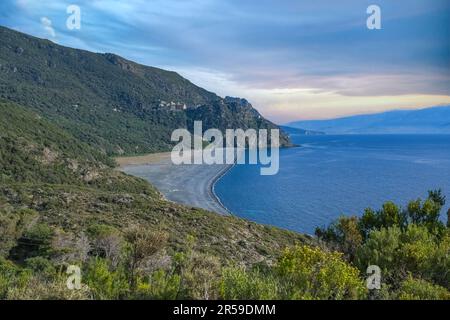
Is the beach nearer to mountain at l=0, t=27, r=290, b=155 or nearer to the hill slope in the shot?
the hill slope

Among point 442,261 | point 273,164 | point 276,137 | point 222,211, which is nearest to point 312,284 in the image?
point 442,261

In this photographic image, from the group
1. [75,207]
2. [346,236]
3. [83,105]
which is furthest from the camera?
[83,105]

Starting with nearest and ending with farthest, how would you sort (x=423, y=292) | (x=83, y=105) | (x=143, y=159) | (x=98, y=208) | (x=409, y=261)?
(x=423, y=292)
(x=409, y=261)
(x=98, y=208)
(x=143, y=159)
(x=83, y=105)

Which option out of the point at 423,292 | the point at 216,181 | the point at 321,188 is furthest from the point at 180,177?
the point at 423,292

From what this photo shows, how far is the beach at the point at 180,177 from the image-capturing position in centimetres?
6762

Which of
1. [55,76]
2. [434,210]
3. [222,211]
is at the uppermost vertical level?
[55,76]

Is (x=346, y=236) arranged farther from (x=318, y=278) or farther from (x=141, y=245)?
(x=141, y=245)

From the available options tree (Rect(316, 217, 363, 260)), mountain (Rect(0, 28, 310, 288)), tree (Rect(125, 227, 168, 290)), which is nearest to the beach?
mountain (Rect(0, 28, 310, 288))

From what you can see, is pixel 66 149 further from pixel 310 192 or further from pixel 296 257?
pixel 296 257

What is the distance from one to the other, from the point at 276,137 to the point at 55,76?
98.5 m

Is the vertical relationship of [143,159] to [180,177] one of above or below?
above

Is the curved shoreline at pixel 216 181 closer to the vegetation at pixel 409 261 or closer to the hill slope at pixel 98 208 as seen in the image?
the hill slope at pixel 98 208

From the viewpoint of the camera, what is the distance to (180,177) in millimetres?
91938
